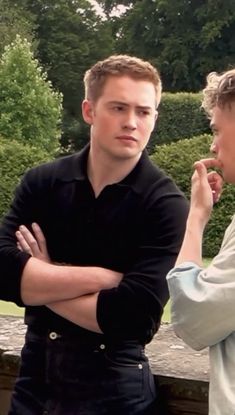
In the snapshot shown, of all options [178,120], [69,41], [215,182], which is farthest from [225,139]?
[69,41]

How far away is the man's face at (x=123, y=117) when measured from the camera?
8.59 ft

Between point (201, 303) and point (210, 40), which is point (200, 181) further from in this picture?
point (210, 40)

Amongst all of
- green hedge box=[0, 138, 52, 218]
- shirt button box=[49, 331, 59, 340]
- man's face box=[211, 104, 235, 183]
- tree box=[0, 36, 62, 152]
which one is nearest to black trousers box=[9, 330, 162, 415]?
shirt button box=[49, 331, 59, 340]

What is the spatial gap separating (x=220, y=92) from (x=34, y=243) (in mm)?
798

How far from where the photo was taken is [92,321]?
2.50m

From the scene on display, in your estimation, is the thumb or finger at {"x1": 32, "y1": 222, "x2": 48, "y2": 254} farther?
finger at {"x1": 32, "y1": 222, "x2": 48, "y2": 254}

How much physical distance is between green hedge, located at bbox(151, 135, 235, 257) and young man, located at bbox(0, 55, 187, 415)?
13062 mm

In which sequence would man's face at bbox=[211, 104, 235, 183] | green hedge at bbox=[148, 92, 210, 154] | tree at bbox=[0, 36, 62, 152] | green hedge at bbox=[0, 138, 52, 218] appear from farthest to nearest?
tree at bbox=[0, 36, 62, 152], green hedge at bbox=[148, 92, 210, 154], green hedge at bbox=[0, 138, 52, 218], man's face at bbox=[211, 104, 235, 183]

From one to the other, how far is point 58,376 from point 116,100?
80 centimetres

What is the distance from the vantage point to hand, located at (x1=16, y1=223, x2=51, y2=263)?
269 centimetres

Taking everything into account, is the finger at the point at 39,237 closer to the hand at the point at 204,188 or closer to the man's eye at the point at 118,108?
the man's eye at the point at 118,108

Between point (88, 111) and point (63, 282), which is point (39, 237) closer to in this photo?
point (63, 282)

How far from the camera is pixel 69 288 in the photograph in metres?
2.55

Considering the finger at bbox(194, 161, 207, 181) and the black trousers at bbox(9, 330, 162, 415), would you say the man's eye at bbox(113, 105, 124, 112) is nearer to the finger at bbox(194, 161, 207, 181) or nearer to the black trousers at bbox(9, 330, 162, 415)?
the finger at bbox(194, 161, 207, 181)
